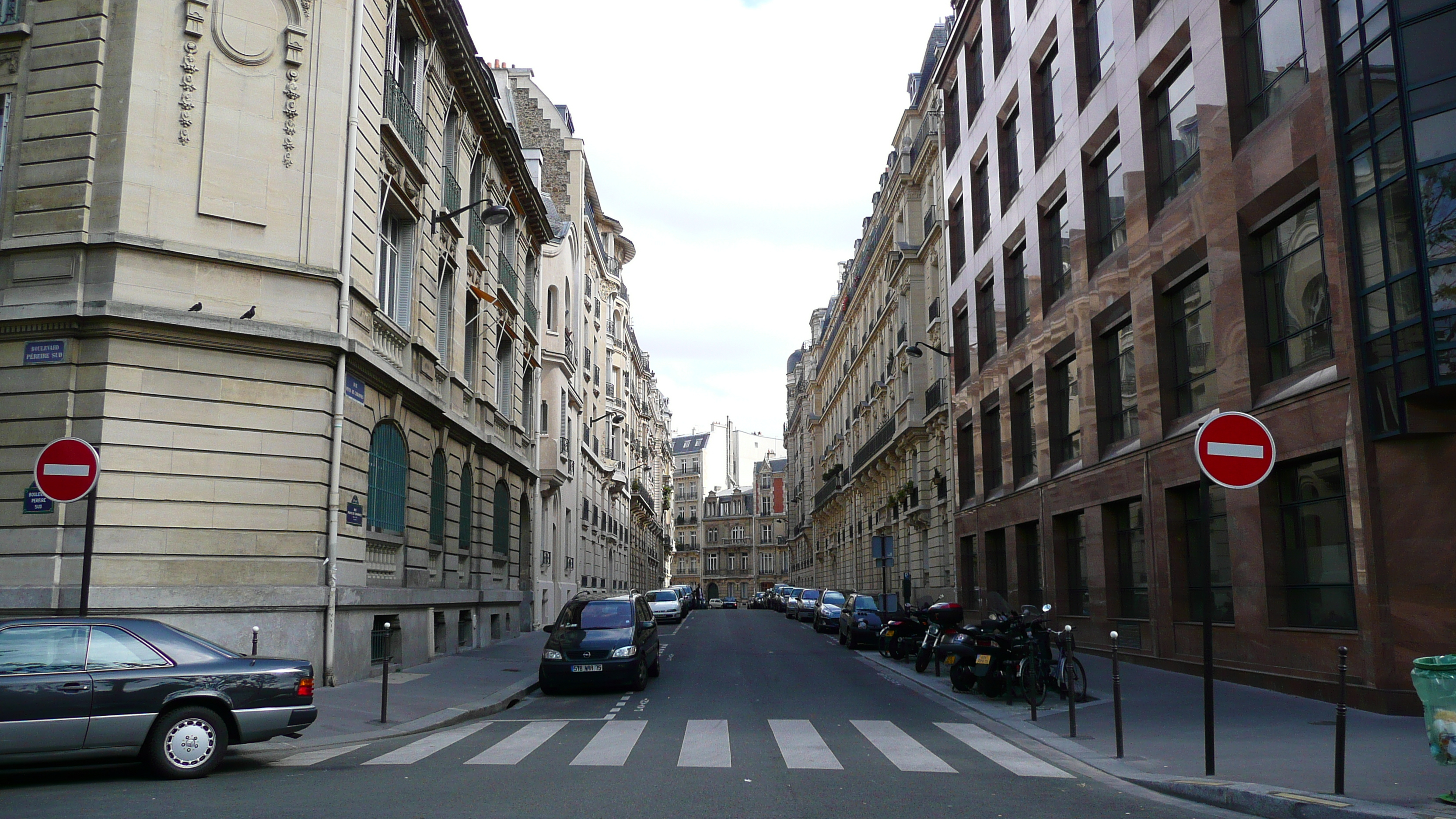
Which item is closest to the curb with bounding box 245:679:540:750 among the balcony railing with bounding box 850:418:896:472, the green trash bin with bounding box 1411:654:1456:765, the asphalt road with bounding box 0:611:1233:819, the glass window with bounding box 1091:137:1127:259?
the asphalt road with bounding box 0:611:1233:819

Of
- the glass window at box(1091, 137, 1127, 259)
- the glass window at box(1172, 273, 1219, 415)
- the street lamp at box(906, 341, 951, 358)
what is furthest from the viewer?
the street lamp at box(906, 341, 951, 358)

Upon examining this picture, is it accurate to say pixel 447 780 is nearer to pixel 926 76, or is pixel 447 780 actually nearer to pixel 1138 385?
pixel 1138 385

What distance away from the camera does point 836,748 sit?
1061 cm

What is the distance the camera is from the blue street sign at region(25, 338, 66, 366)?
14.2 m

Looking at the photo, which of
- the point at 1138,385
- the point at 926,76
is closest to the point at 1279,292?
the point at 1138,385

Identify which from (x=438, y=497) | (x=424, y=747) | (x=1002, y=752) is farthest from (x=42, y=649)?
(x=438, y=497)

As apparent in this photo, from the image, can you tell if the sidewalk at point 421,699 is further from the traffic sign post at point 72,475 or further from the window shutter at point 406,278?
the window shutter at point 406,278

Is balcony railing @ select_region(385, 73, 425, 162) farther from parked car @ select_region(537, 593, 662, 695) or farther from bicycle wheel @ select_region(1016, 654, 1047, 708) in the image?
bicycle wheel @ select_region(1016, 654, 1047, 708)

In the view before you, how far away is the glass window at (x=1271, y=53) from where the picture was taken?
14094mm

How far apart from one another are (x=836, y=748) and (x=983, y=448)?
20.8 metres

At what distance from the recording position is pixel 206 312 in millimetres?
14797

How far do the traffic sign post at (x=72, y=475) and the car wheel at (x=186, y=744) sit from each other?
1888 mm

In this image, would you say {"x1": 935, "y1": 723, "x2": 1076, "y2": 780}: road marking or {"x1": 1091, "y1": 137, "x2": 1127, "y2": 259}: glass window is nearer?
{"x1": 935, "y1": 723, "x2": 1076, "y2": 780}: road marking

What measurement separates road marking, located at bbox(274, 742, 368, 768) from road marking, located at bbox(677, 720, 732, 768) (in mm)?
3382
